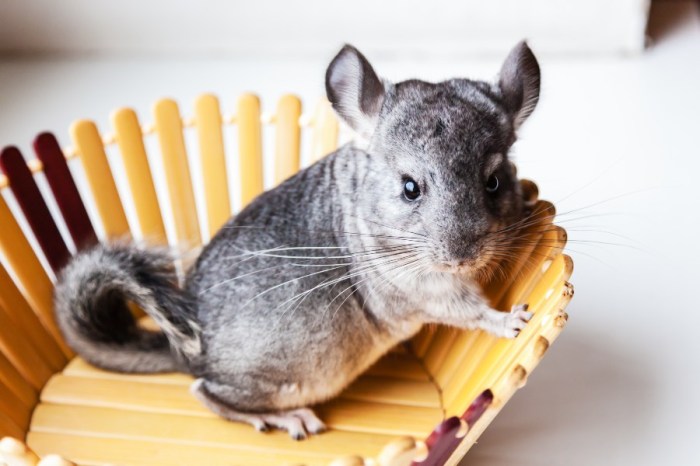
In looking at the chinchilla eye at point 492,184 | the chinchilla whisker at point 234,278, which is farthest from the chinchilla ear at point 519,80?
the chinchilla whisker at point 234,278

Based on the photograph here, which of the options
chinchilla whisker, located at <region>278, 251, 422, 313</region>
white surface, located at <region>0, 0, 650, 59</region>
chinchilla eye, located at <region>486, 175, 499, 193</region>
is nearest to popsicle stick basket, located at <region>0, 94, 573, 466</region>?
chinchilla eye, located at <region>486, 175, 499, 193</region>

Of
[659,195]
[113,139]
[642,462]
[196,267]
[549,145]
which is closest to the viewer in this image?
[642,462]

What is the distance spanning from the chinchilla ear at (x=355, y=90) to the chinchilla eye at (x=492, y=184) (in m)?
0.19

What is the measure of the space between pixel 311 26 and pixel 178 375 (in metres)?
1.28

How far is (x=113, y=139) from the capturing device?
5.49ft

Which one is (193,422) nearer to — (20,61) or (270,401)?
(270,401)

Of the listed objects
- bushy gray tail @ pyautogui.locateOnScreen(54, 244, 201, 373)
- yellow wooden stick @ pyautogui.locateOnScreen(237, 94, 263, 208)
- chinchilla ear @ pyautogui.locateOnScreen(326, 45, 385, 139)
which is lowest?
bushy gray tail @ pyautogui.locateOnScreen(54, 244, 201, 373)

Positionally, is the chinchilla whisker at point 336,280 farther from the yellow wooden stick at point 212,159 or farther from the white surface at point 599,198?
the yellow wooden stick at point 212,159

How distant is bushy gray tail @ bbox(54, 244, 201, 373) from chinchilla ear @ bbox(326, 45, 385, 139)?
381 mm

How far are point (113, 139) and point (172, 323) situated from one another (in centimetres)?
46

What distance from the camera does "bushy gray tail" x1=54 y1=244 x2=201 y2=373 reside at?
139cm

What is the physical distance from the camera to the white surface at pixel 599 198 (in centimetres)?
144

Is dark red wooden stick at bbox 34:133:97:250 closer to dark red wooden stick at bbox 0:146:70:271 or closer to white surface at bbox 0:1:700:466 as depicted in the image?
dark red wooden stick at bbox 0:146:70:271

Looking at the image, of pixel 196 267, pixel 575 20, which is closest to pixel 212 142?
pixel 196 267
